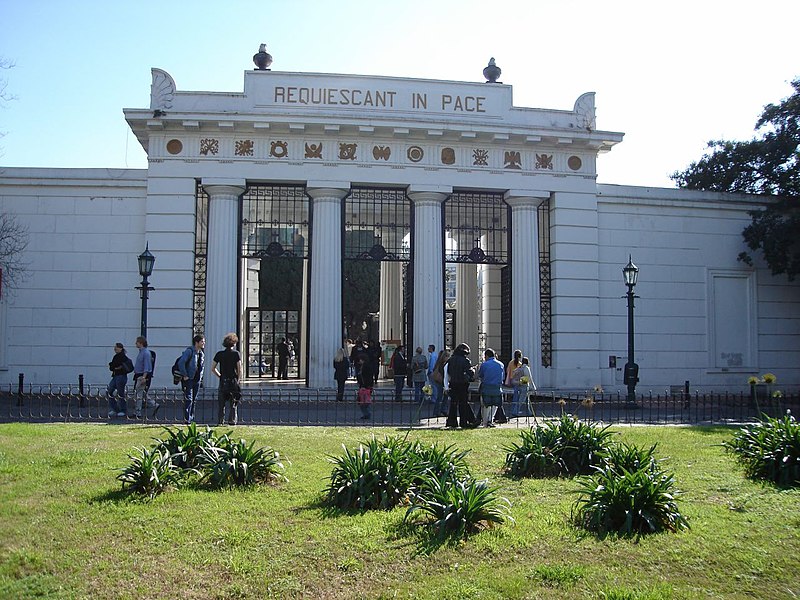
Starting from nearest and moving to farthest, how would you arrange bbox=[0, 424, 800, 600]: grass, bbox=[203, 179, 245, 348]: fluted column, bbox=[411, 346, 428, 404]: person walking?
bbox=[0, 424, 800, 600]: grass, bbox=[411, 346, 428, 404]: person walking, bbox=[203, 179, 245, 348]: fluted column

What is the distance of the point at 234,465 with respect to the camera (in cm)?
782

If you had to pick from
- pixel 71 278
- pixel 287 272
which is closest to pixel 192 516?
pixel 71 278

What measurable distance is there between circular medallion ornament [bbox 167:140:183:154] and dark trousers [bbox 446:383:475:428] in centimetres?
1271

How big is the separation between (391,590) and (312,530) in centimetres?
143

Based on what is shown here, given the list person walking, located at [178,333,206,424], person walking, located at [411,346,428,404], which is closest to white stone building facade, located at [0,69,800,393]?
person walking, located at [411,346,428,404]

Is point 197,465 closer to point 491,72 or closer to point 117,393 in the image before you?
point 117,393

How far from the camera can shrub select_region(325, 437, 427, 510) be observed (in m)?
7.01

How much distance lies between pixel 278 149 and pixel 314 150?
111cm

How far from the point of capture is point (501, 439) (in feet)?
37.8

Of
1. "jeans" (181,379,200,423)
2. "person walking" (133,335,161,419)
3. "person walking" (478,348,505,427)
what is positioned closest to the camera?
"jeans" (181,379,200,423)

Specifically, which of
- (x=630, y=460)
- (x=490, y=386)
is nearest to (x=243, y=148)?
(x=490, y=386)

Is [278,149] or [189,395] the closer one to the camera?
[189,395]

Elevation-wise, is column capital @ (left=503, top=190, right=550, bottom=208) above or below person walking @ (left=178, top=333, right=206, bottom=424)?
above

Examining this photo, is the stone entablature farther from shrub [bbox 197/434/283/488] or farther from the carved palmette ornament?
shrub [bbox 197/434/283/488]
